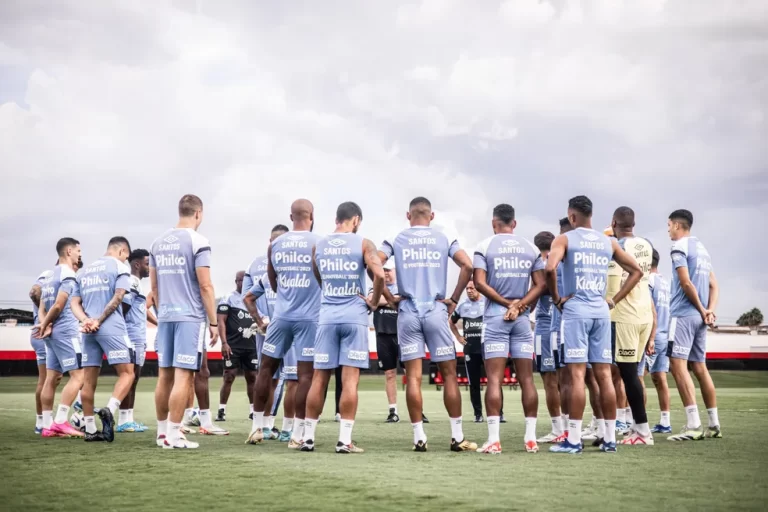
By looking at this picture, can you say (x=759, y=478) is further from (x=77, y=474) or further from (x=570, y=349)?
(x=77, y=474)

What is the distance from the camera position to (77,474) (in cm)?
656

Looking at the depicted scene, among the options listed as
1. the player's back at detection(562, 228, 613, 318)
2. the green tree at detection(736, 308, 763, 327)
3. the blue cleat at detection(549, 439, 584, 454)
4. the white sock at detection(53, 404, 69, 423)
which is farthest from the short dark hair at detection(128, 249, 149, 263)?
the green tree at detection(736, 308, 763, 327)

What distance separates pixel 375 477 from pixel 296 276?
3.29 meters

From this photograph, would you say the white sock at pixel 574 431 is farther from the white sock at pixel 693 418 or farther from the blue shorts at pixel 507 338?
the white sock at pixel 693 418

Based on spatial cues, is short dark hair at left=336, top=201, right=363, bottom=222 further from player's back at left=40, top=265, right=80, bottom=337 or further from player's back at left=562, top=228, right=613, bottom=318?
player's back at left=40, top=265, right=80, bottom=337

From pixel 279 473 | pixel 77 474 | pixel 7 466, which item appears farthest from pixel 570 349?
pixel 7 466

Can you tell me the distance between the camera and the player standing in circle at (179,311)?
8.55 m

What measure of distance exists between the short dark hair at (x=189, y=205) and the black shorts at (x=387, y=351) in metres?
5.81

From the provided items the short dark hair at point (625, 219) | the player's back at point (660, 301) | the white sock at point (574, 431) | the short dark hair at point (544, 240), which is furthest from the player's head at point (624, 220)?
the white sock at point (574, 431)

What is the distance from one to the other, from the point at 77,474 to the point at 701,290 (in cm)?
774

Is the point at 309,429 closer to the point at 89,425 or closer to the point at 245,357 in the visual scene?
the point at 89,425

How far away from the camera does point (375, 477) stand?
6.27 m

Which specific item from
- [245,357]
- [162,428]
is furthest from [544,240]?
[245,357]

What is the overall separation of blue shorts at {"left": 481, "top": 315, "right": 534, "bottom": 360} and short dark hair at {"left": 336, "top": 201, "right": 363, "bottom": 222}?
189cm
